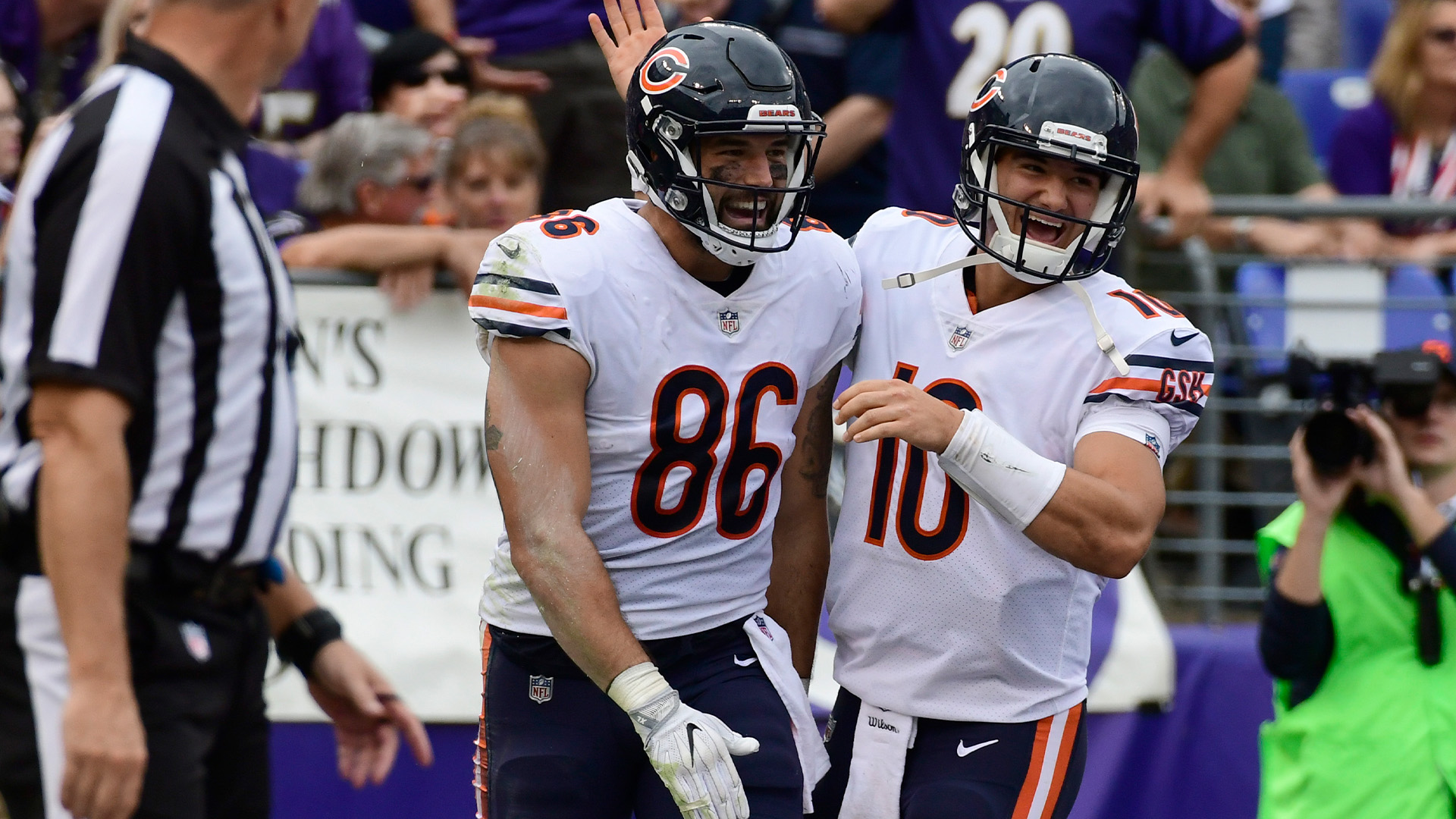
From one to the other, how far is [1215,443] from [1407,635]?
115cm

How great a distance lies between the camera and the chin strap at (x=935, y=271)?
3.24 m

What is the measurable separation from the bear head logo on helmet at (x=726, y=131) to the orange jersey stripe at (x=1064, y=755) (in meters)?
1.09

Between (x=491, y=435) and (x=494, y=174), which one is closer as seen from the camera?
(x=491, y=435)

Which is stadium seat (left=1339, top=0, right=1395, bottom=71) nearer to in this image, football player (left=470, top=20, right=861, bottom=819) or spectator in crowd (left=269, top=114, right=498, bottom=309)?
spectator in crowd (left=269, top=114, right=498, bottom=309)

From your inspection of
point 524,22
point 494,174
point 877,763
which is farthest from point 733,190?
point 524,22

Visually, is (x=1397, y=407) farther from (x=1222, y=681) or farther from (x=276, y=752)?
(x=276, y=752)

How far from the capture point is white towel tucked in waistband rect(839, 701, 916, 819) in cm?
326

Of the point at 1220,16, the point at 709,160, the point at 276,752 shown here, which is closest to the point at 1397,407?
the point at 1220,16

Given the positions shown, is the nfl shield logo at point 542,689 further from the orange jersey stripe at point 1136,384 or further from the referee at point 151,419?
the orange jersey stripe at point 1136,384

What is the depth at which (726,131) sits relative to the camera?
296 centimetres

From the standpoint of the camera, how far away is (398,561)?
17.2 ft

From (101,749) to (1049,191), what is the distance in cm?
187

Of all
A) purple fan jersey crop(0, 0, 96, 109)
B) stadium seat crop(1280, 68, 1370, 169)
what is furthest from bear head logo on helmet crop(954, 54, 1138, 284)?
stadium seat crop(1280, 68, 1370, 169)

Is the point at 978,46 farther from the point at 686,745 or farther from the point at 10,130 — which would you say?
the point at 686,745
